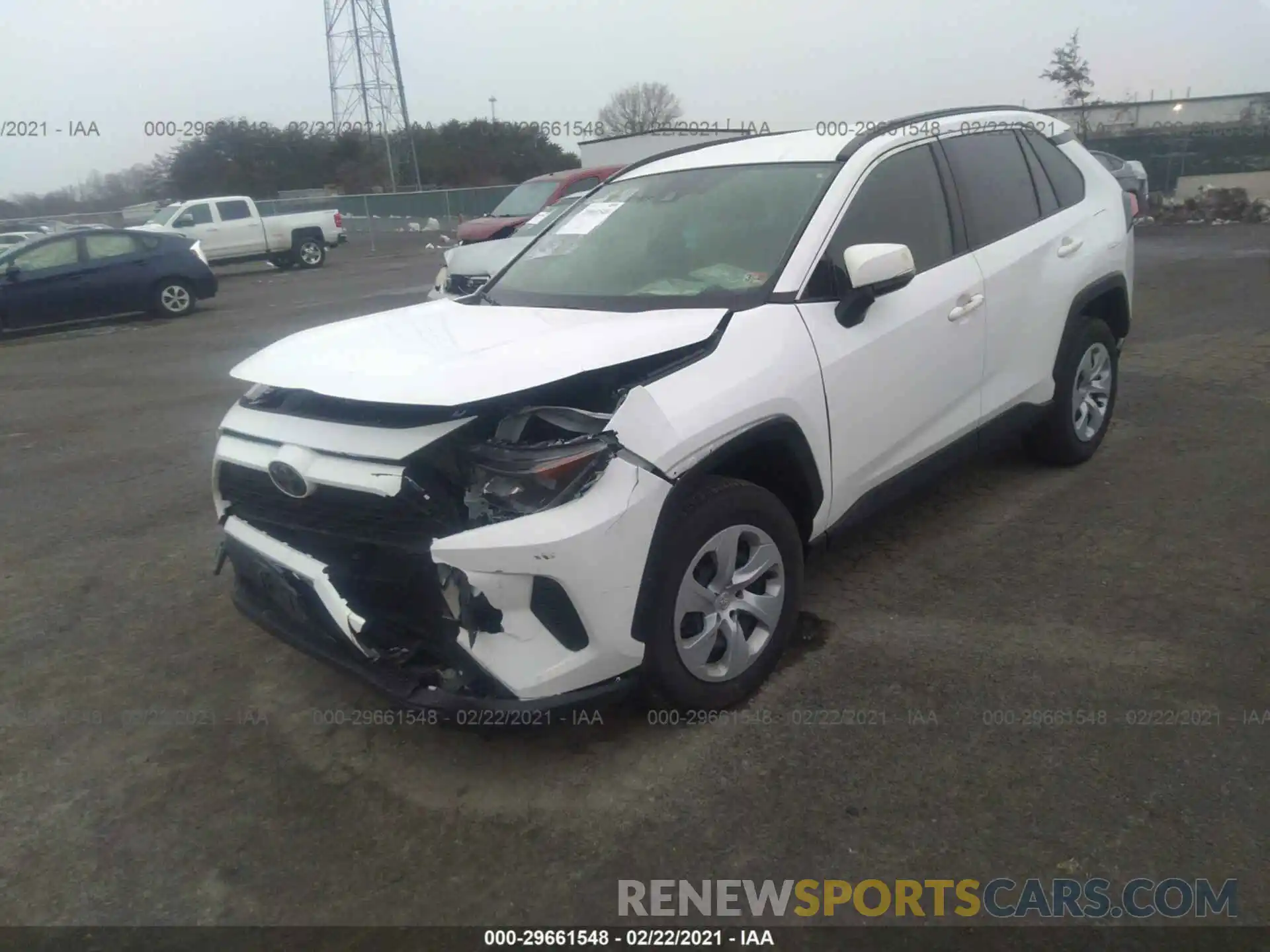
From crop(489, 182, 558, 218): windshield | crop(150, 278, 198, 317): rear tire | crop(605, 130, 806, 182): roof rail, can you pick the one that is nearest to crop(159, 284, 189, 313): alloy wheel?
crop(150, 278, 198, 317): rear tire

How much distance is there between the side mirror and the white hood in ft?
1.65

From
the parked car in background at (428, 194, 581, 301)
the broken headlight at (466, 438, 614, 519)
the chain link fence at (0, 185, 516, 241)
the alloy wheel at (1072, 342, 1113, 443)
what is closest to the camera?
the broken headlight at (466, 438, 614, 519)

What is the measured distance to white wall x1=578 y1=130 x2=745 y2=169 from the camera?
877 inches

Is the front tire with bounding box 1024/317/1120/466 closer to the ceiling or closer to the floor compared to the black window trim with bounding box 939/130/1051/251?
closer to the floor

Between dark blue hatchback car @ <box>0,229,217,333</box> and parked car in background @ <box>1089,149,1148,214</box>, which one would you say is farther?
parked car in background @ <box>1089,149,1148,214</box>

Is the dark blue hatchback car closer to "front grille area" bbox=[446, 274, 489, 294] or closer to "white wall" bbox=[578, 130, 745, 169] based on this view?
"front grille area" bbox=[446, 274, 489, 294]

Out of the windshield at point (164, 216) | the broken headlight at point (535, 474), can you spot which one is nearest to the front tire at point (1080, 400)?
the broken headlight at point (535, 474)

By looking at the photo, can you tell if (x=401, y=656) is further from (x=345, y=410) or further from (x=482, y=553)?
(x=345, y=410)

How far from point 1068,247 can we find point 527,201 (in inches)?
485

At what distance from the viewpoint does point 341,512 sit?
2922 millimetres

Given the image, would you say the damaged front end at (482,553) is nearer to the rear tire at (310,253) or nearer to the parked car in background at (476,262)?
the parked car in background at (476,262)

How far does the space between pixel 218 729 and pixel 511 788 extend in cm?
116

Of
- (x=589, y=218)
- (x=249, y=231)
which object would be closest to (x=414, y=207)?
(x=249, y=231)

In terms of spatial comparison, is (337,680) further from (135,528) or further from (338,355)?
(135,528)
